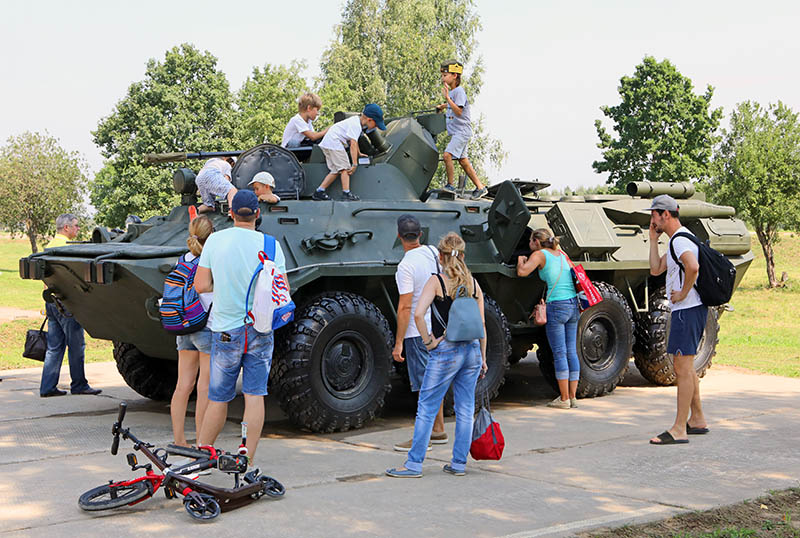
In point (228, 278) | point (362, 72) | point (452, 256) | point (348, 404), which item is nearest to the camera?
point (228, 278)

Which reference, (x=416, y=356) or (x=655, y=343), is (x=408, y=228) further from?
(x=655, y=343)

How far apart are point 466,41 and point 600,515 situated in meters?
36.9

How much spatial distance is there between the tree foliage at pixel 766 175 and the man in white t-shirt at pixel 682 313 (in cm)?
2529

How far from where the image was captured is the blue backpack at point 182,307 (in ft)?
21.0

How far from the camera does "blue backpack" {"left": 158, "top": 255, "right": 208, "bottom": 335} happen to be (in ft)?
21.0

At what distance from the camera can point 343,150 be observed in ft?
30.1

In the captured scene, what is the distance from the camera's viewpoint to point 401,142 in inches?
390

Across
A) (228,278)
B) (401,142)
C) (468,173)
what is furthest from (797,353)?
(228,278)

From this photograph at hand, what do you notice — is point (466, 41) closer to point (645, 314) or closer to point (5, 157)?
point (5, 157)

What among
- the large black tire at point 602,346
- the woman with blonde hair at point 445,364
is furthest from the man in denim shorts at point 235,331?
the large black tire at point 602,346

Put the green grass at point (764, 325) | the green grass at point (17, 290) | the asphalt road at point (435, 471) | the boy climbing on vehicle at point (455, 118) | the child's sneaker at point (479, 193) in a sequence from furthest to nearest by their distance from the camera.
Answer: the green grass at point (17, 290), the green grass at point (764, 325), the boy climbing on vehicle at point (455, 118), the child's sneaker at point (479, 193), the asphalt road at point (435, 471)

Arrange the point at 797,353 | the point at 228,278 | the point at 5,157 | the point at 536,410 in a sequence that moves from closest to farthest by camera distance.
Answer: the point at 228,278, the point at 536,410, the point at 797,353, the point at 5,157

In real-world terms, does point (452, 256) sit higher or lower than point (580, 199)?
lower

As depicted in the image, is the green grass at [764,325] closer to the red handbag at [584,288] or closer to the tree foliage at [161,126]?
the red handbag at [584,288]
